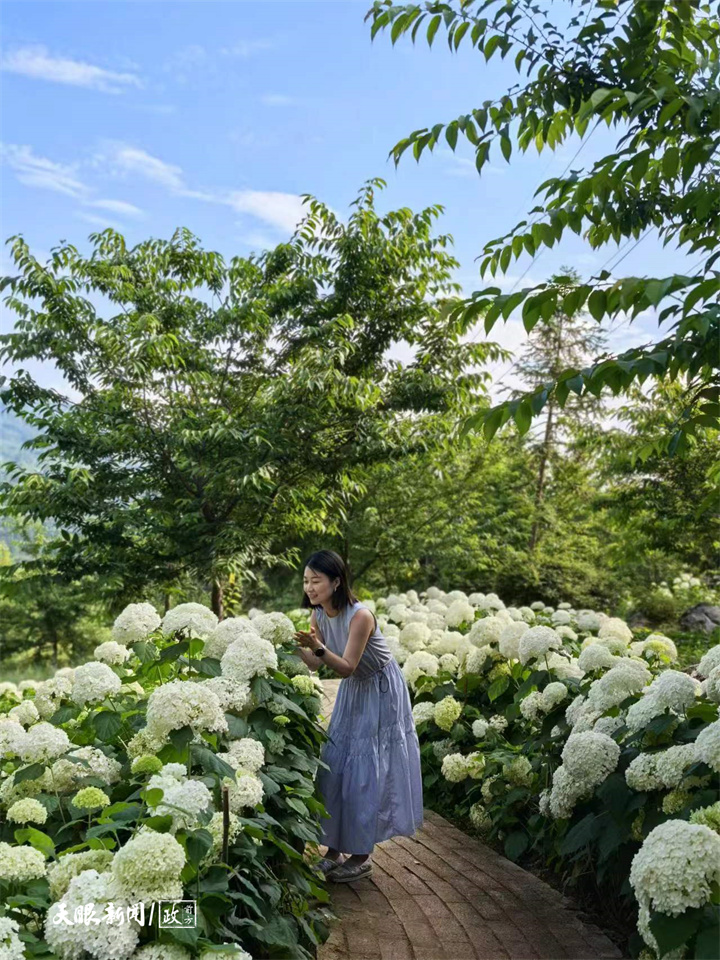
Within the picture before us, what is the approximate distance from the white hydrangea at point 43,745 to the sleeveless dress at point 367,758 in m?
1.68

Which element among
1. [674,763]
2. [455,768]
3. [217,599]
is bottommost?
[455,768]

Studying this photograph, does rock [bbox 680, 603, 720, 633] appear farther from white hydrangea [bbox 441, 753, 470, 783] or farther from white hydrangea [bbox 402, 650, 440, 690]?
white hydrangea [bbox 441, 753, 470, 783]

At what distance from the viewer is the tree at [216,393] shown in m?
10.0

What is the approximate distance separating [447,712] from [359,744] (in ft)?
4.60

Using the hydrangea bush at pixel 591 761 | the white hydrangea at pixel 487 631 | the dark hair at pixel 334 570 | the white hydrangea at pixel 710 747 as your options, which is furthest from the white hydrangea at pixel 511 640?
the white hydrangea at pixel 710 747

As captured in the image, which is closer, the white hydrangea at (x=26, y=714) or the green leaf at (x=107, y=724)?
the green leaf at (x=107, y=724)

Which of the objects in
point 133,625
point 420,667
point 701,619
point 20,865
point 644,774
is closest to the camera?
point 20,865

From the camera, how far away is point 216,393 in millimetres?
12266

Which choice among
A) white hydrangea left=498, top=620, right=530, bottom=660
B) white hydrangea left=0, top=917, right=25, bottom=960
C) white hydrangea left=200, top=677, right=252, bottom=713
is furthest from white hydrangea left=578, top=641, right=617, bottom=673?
white hydrangea left=0, top=917, right=25, bottom=960

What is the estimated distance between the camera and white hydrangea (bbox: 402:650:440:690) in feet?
19.5

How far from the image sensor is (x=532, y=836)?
4359 mm

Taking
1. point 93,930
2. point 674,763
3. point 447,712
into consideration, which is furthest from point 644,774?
point 447,712

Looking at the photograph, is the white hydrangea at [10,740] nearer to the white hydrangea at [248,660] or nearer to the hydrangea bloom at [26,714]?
the hydrangea bloom at [26,714]

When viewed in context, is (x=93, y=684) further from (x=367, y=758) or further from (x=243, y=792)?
(x=367, y=758)
